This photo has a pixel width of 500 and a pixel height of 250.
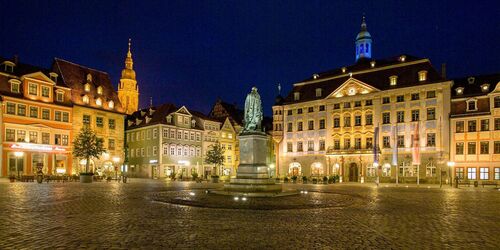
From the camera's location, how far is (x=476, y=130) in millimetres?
49219

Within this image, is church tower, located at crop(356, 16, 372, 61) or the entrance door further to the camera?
church tower, located at crop(356, 16, 372, 61)

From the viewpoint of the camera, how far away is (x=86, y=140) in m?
46.6

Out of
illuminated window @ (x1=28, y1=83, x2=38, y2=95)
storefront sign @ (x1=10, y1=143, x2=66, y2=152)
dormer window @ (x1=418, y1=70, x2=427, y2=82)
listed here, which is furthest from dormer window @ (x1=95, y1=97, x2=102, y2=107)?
dormer window @ (x1=418, y1=70, x2=427, y2=82)

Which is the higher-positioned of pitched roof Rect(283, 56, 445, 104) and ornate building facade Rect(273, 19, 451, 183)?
pitched roof Rect(283, 56, 445, 104)

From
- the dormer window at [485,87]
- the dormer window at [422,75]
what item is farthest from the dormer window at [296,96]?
the dormer window at [485,87]

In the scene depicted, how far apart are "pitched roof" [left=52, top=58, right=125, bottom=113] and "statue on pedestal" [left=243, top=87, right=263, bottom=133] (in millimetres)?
43028

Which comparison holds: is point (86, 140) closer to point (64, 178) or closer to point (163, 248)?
point (64, 178)

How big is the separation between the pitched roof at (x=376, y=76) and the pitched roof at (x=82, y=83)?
94.0ft

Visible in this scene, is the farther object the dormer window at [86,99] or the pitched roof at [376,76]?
the dormer window at [86,99]

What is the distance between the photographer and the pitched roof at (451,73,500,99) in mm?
49500

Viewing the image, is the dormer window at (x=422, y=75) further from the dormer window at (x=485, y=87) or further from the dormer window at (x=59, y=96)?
the dormer window at (x=59, y=96)

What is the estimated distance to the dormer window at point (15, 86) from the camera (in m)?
49.9

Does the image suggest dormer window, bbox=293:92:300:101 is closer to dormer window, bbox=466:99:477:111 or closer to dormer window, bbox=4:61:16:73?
dormer window, bbox=466:99:477:111

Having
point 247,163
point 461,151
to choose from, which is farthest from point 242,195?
point 461,151
